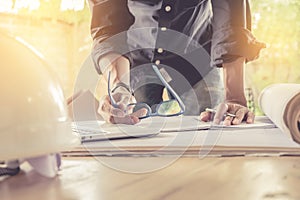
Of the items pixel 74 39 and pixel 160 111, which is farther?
pixel 74 39

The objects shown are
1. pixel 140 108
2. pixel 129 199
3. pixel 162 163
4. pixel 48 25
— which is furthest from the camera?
pixel 48 25

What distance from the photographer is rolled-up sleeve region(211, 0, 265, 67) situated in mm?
972

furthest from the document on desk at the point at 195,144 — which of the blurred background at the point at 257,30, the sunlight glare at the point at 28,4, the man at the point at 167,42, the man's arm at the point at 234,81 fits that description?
the sunlight glare at the point at 28,4

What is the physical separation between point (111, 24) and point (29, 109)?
928mm

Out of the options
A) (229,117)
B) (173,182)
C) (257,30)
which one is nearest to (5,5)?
(257,30)

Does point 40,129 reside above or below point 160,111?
above

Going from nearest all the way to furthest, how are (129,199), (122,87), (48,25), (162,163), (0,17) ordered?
1. (129,199)
2. (162,163)
3. (122,87)
4. (0,17)
5. (48,25)

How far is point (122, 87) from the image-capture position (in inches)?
36.0

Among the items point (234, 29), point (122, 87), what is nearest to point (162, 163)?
point (122, 87)

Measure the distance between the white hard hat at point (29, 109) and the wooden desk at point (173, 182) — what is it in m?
0.02

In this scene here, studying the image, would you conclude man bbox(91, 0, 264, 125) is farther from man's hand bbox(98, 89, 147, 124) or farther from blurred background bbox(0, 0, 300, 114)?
blurred background bbox(0, 0, 300, 114)

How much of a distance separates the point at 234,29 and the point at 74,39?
118cm

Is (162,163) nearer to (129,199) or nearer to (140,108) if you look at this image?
(129,199)

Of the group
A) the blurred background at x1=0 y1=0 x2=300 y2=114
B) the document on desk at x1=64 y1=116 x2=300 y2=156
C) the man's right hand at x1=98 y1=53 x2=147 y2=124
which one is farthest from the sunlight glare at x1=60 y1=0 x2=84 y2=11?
the document on desk at x1=64 y1=116 x2=300 y2=156
